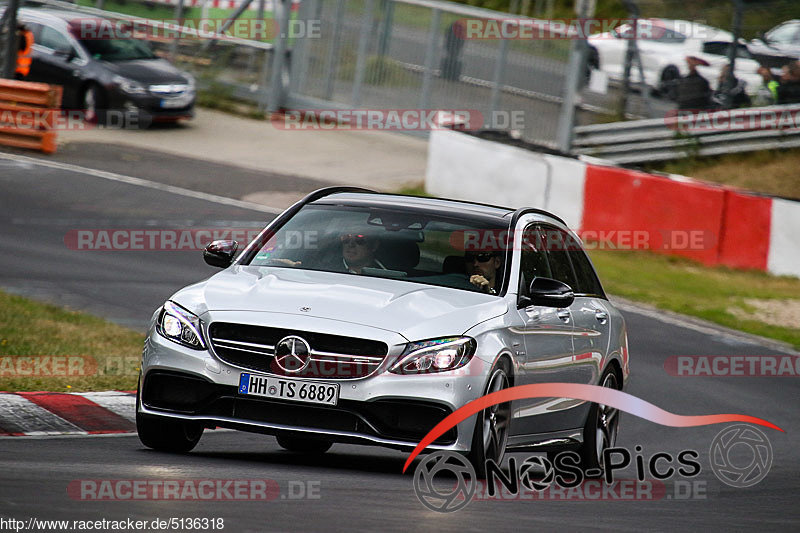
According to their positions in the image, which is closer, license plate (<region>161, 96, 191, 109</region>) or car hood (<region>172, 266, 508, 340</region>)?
car hood (<region>172, 266, 508, 340</region>)

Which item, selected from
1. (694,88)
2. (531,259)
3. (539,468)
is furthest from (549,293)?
(694,88)

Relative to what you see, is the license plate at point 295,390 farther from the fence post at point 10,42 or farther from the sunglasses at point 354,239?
the fence post at point 10,42

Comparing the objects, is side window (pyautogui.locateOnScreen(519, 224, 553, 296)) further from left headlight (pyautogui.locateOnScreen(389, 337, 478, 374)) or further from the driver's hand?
left headlight (pyautogui.locateOnScreen(389, 337, 478, 374))

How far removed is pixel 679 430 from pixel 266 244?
4.52 m

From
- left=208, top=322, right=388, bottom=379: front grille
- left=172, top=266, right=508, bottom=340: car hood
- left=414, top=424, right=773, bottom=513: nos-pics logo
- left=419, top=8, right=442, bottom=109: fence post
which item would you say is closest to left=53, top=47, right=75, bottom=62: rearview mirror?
left=419, top=8, right=442, bottom=109: fence post

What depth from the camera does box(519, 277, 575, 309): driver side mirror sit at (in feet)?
25.7

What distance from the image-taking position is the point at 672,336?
15.7m

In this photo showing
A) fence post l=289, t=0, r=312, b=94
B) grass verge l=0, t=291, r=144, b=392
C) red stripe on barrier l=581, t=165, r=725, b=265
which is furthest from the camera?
fence post l=289, t=0, r=312, b=94

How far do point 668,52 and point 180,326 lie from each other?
59.9 feet

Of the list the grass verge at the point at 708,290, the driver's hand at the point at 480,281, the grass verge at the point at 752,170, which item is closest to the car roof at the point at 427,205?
the driver's hand at the point at 480,281

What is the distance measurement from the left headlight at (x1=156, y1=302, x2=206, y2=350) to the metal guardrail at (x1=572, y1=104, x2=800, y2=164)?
17620 millimetres

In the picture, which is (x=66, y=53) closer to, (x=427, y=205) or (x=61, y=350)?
(x=61, y=350)

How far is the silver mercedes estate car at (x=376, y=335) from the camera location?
7027 mm

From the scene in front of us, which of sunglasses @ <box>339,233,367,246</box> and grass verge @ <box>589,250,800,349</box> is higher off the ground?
sunglasses @ <box>339,233,367,246</box>
